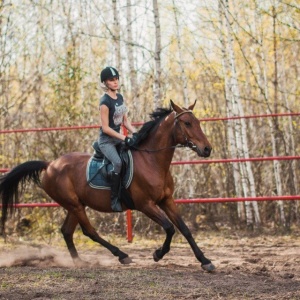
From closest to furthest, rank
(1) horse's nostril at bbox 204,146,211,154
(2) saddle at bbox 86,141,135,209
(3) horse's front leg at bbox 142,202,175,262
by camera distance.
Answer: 1. (1) horse's nostril at bbox 204,146,211,154
2. (3) horse's front leg at bbox 142,202,175,262
3. (2) saddle at bbox 86,141,135,209

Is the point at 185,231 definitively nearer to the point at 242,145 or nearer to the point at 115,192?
the point at 115,192

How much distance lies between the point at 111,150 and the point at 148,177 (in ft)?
1.61

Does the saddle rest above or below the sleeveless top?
below

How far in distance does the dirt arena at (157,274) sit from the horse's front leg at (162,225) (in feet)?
0.53

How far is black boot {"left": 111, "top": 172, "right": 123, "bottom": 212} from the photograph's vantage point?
6469mm

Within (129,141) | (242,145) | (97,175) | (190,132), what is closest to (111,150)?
(129,141)

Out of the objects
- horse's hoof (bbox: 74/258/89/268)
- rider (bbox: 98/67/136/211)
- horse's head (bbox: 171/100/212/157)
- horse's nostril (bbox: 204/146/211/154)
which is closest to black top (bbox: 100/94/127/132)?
rider (bbox: 98/67/136/211)

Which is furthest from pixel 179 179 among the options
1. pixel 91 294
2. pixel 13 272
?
pixel 91 294

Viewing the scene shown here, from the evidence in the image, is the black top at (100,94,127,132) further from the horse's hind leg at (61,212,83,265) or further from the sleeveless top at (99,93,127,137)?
the horse's hind leg at (61,212,83,265)

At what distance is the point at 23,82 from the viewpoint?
1309cm

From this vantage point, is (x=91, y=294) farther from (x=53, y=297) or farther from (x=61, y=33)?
(x=61, y=33)

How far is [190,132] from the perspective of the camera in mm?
6184

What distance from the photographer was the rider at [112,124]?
6441 millimetres

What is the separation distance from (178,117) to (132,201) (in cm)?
100
